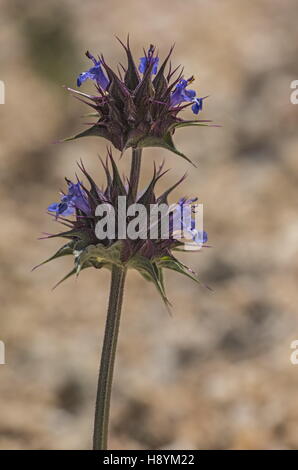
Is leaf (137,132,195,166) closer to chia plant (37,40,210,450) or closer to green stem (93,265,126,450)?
chia plant (37,40,210,450)

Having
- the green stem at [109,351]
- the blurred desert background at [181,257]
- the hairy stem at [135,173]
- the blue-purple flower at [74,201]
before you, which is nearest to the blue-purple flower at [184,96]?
the hairy stem at [135,173]

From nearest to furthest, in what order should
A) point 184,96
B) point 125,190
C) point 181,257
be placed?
point 184,96, point 125,190, point 181,257

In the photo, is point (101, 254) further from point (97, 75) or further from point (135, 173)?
point (97, 75)

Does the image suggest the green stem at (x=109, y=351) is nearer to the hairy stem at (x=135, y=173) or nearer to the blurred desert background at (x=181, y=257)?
the hairy stem at (x=135, y=173)

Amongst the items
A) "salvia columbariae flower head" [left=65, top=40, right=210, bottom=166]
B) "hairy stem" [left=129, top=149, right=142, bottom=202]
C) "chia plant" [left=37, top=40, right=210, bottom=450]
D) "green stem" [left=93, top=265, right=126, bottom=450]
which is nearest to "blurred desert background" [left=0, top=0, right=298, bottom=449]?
"green stem" [left=93, top=265, right=126, bottom=450]

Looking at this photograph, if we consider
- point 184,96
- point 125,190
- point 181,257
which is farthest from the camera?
point 181,257

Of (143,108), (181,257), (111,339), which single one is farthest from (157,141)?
(181,257)
